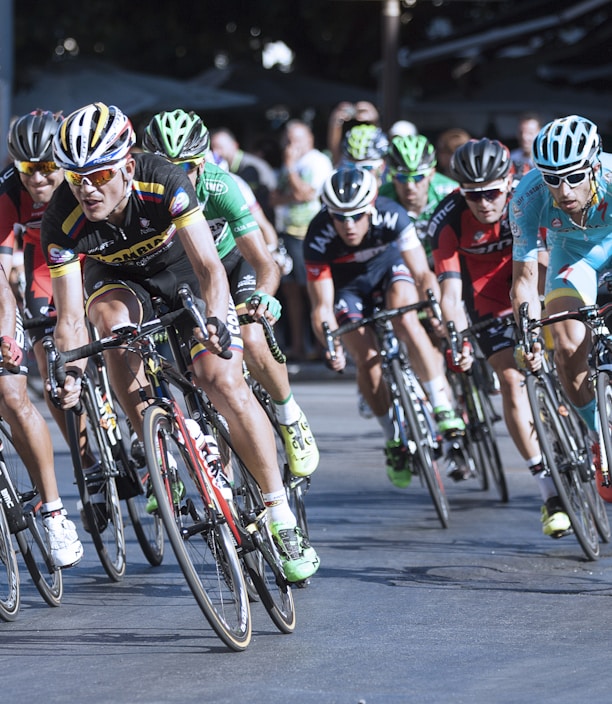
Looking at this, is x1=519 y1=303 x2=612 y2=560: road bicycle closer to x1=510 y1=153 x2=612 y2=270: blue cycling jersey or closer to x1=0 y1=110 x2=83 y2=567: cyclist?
x1=510 y1=153 x2=612 y2=270: blue cycling jersey

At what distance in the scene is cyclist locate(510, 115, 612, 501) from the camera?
736 cm

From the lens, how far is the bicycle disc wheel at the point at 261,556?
6.21 meters

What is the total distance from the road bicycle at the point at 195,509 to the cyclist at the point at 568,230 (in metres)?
1.97

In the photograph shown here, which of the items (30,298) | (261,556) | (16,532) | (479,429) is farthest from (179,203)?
(479,429)

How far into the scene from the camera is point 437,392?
32.6ft

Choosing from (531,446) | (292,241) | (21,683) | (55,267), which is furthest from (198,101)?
(21,683)

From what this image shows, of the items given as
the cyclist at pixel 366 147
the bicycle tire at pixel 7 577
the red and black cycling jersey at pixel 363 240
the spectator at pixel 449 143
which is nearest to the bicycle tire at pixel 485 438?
the red and black cycling jersey at pixel 363 240

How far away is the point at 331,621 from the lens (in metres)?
6.66

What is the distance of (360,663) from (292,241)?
11.1 metres

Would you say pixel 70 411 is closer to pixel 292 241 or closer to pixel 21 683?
pixel 21 683

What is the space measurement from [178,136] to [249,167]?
907 centimetres

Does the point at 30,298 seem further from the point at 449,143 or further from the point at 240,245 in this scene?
the point at 449,143

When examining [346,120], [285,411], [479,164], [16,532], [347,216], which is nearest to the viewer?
[16,532]

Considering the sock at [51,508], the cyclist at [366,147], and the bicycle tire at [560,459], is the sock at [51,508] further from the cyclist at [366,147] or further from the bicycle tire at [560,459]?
the cyclist at [366,147]
